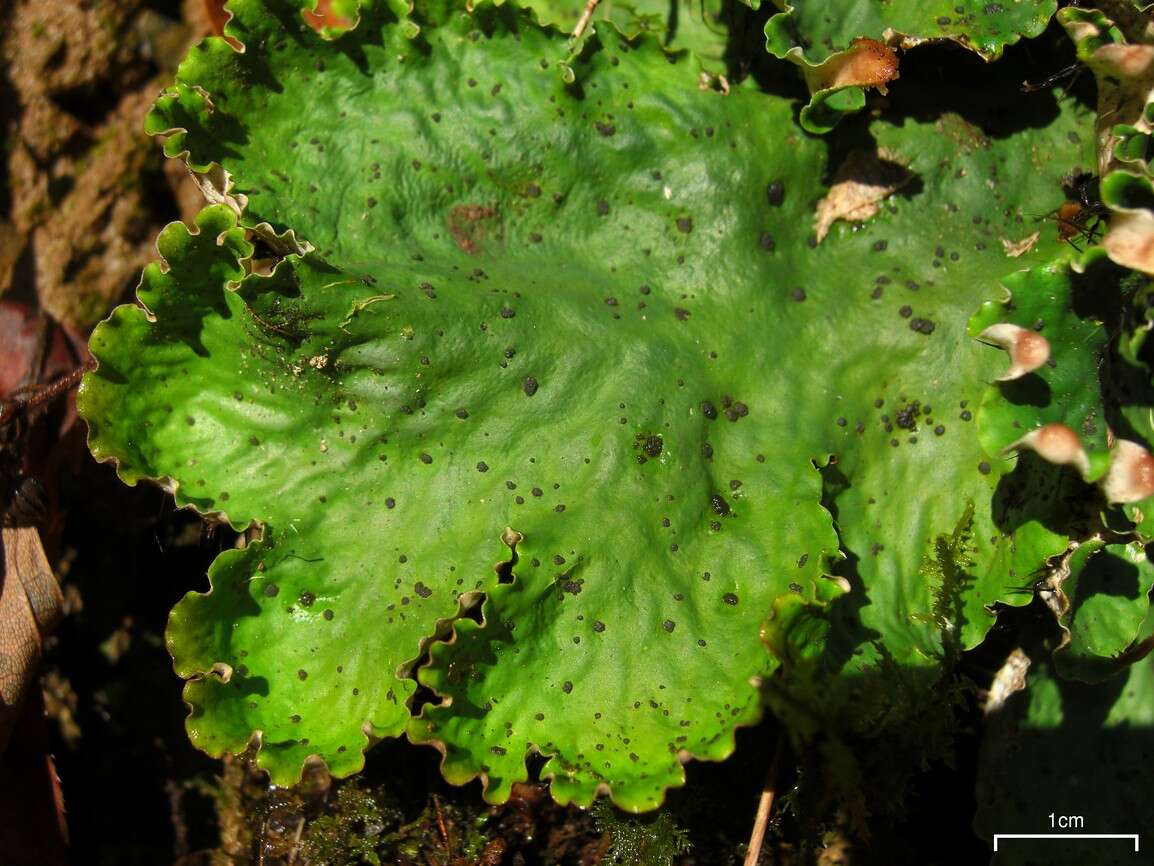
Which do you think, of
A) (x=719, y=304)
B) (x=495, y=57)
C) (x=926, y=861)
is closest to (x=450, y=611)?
(x=719, y=304)

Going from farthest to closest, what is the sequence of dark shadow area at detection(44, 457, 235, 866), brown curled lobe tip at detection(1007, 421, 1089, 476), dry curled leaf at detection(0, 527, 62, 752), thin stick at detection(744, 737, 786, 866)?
1. dark shadow area at detection(44, 457, 235, 866)
2. dry curled leaf at detection(0, 527, 62, 752)
3. thin stick at detection(744, 737, 786, 866)
4. brown curled lobe tip at detection(1007, 421, 1089, 476)

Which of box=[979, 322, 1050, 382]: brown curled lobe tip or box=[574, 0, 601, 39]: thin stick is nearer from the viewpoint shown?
box=[979, 322, 1050, 382]: brown curled lobe tip

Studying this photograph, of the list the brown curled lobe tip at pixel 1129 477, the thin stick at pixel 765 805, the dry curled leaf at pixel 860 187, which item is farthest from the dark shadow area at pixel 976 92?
the thin stick at pixel 765 805

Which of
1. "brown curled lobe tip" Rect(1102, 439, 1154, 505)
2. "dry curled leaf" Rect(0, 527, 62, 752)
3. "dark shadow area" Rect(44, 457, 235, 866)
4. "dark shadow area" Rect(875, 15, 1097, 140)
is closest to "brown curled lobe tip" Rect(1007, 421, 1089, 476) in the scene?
"brown curled lobe tip" Rect(1102, 439, 1154, 505)

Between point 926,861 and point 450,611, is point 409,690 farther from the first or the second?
point 926,861

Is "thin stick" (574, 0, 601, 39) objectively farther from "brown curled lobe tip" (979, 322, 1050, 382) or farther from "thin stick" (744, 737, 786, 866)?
"thin stick" (744, 737, 786, 866)

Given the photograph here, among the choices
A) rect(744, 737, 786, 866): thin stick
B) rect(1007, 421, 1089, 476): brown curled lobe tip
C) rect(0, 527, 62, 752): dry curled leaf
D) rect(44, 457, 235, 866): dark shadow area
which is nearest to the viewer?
rect(1007, 421, 1089, 476): brown curled lobe tip

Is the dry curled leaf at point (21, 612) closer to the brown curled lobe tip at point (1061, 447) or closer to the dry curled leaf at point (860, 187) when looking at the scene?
the dry curled leaf at point (860, 187)

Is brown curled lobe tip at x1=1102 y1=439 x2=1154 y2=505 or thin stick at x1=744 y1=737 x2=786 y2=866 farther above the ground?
brown curled lobe tip at x1=1102 y1=439 x2=1154 y2=505

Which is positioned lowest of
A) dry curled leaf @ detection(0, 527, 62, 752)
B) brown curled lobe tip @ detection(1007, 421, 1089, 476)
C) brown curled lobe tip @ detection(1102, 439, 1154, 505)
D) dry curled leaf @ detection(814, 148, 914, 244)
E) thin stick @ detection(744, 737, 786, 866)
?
thin stick @ detection(744, 737, 786, 866)
